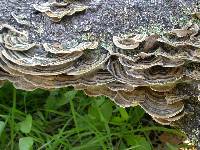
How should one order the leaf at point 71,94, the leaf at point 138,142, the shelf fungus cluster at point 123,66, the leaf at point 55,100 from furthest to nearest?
the leaf at point 55,100
the leaf at point 71,94
the leaf at point 138,142
the shelf fungus cluster at point 123,66

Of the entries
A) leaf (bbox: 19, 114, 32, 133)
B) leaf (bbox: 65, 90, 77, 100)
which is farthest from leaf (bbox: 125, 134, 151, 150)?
leaf (bbox: 19, 114, 32, 133)

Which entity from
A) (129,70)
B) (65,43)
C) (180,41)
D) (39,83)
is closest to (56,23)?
(65,43)

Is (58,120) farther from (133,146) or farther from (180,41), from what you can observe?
(180,41)

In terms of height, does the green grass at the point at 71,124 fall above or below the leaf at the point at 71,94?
below

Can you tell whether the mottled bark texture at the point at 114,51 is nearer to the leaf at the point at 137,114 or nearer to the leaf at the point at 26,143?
the leaf at the point at 26,143

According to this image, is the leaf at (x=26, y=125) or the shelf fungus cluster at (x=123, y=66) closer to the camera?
the shelf fungus cluster at (x=123, y=66)

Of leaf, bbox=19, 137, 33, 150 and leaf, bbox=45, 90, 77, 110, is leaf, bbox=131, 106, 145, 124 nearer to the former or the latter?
leaf, bbox=45, 90, 77, 110

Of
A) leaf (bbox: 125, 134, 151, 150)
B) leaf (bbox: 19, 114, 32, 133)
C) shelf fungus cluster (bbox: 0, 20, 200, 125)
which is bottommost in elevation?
leaf (bbox: 125, 134, 151, 150)

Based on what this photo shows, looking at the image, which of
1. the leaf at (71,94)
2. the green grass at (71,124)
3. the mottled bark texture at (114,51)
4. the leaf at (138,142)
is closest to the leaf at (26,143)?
the green grass at (71,124)
